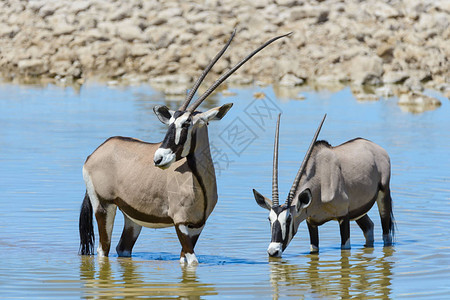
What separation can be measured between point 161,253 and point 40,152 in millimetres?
7702

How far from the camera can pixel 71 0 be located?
140ft

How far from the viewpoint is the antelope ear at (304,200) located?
9.71m

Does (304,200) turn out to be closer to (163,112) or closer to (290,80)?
(163,112)

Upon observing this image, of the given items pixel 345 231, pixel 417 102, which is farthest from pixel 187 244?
pixel 417 102

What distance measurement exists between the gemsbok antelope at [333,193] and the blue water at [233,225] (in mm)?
282

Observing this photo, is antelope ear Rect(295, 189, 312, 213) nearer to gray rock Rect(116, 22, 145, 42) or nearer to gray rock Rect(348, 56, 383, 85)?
gray rock Rect(348, 56, 383, 85)

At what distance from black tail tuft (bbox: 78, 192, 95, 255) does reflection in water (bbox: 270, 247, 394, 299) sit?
1.80 m

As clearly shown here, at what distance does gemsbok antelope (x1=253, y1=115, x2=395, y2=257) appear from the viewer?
968 centimetres

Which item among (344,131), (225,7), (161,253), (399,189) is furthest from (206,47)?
(161,253)

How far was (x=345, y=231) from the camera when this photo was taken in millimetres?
10383

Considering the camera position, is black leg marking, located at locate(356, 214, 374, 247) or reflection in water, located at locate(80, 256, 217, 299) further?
black leg marking, located at locate(356, 214, 374, 247)

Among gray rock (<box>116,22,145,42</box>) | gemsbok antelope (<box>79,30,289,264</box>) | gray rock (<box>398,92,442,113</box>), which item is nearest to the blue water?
gemsbok antelope (<box>79,30,289,264</box>)

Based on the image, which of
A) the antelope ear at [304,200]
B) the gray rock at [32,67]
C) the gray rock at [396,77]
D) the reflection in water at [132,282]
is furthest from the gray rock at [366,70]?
the reflection in water at [132,282]

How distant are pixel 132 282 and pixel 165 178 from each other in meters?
1.06
